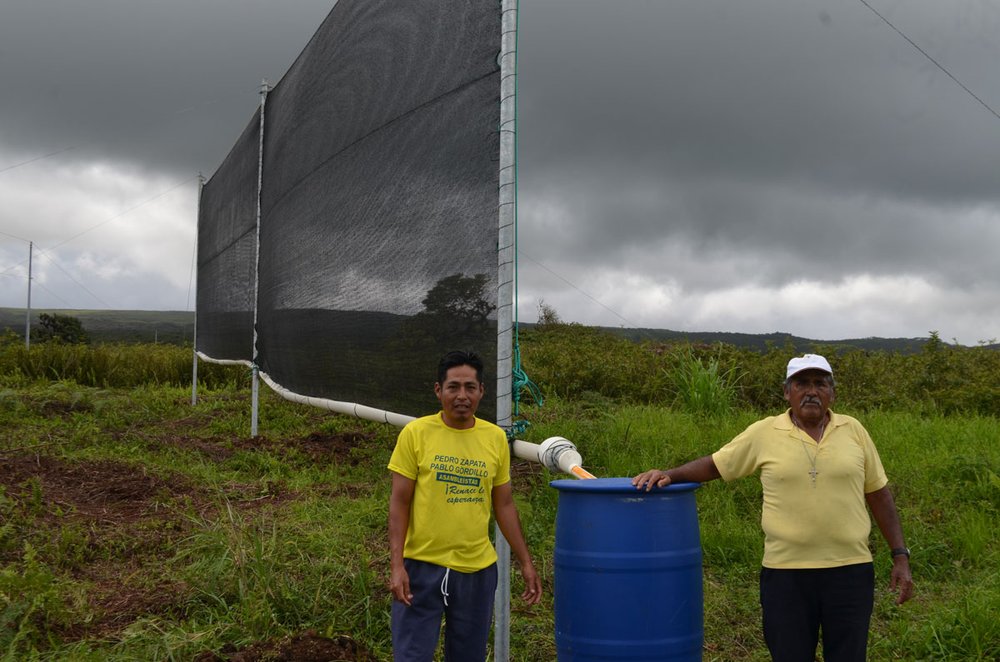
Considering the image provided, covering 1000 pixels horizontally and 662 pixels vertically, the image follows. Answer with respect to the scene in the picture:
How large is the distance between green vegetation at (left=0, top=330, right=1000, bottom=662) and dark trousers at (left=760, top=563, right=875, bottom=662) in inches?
48.4

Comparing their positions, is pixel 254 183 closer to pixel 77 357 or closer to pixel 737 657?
pixel 737 657

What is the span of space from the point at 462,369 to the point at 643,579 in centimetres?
85

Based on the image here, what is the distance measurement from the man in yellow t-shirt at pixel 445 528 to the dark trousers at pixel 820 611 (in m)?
0.76

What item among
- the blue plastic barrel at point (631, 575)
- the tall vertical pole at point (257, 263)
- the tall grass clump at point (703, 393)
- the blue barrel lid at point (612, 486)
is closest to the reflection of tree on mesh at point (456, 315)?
the blue barrel lid at point (612, 486)

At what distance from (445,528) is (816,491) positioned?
1.12 metres

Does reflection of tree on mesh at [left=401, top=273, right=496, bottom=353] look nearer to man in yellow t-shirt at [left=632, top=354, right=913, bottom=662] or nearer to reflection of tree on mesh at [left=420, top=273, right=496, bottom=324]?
reflection of tree on mesh at [left=420, top=273, right=496, bottom=324]

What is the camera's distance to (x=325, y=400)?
6.25 metres

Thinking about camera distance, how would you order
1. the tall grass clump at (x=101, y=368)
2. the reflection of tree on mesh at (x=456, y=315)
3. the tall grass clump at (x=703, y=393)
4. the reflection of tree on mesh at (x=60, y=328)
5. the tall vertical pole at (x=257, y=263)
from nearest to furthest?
the reflection of tree on mesh at (x=456, y=315)
the tall vertical pole at (x=257, y=263)
the tall grass clump at (x=703, y=393)
the tall grass clump at (x=101, y=368)
the reflection of tree on mesh at (x=60, y=328)

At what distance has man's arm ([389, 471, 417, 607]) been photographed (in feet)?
8.56

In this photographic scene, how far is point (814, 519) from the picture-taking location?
8.72 feet

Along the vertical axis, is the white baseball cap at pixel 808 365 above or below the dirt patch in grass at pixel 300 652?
above

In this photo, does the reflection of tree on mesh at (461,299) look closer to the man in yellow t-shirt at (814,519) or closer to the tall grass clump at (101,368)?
the man in yellow t-shirt at (814,519)

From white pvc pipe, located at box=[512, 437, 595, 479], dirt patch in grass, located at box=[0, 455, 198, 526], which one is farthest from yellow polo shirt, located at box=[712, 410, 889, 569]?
dirt patch in grass, located at box=[0, 455, 198, 526]

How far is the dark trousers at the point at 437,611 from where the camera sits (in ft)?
8.77
